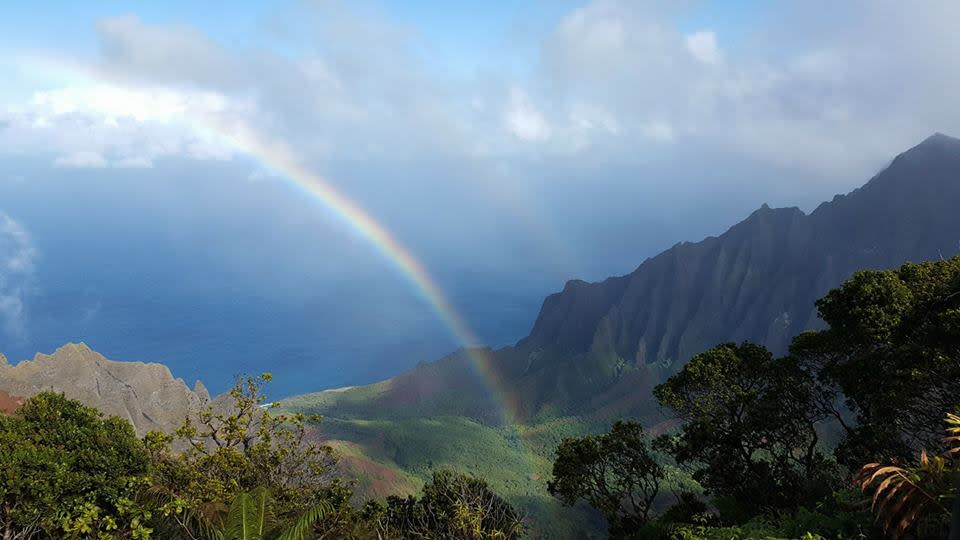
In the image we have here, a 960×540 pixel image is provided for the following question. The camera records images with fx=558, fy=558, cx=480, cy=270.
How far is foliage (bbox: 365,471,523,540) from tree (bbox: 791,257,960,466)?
14239 mm

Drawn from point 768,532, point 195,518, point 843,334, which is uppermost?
point 195,518

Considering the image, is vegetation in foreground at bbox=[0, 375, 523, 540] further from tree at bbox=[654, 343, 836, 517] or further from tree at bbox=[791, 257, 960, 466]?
tree at bbox=[791, 257, 960, 466]

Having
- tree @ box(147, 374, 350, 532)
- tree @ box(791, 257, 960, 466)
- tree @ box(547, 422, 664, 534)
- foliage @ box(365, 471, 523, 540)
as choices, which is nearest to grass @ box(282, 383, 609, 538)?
foliage @ box(365, 471, 523, 540)

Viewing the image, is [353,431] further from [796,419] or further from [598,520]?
[796,419]

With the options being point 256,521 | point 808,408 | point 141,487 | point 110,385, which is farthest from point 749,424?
point 110,385

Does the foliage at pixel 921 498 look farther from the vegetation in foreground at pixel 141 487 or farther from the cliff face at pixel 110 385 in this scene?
the cliff face at pixel 110 385

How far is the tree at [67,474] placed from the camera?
14297 mm

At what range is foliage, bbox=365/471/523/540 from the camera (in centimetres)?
1980

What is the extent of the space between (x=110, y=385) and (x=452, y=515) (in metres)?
128

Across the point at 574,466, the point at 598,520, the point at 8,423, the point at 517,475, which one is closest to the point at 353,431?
the point at 517,475

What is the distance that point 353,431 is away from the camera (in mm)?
175500

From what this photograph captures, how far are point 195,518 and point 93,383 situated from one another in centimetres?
13006

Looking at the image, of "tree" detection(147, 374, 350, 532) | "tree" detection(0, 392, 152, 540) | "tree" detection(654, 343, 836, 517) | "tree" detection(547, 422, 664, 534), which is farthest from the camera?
"tree" detection(547, 422, 664, 534)

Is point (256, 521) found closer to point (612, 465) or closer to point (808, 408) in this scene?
point (808, 408)
